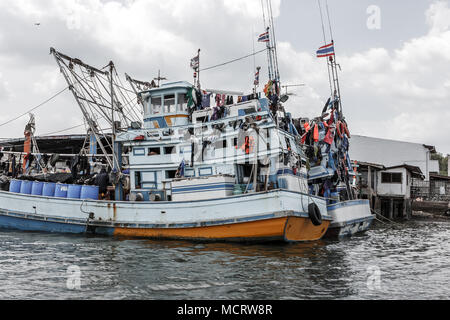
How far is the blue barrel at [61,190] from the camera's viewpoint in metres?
17.7

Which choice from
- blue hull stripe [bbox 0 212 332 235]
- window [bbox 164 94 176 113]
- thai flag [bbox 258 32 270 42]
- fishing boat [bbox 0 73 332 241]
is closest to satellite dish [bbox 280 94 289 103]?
fishing boat [bbox 0 73 332 241]

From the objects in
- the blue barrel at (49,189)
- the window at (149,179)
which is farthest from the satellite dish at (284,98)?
the blue barrel at (49,189)

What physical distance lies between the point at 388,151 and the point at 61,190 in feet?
125

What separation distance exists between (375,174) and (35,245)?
30.1m

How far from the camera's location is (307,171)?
18047 millimetres

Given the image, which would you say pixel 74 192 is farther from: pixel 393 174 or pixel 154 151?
pixel 393 174

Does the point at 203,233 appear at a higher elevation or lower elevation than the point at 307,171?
lower

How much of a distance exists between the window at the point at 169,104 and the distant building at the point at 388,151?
32.2 m

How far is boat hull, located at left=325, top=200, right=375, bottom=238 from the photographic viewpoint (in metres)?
17.9

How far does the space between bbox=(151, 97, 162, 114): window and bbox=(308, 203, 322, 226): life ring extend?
8109 mm

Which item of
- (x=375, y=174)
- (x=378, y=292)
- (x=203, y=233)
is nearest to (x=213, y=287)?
(x=378, y=292)

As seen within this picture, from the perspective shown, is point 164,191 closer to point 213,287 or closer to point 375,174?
point 213,287

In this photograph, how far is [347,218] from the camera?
730 inches

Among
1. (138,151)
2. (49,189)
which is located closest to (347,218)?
(138,151)
